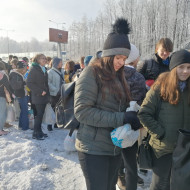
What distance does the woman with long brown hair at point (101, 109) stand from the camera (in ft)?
4.79

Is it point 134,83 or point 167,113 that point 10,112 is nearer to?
point 134,83

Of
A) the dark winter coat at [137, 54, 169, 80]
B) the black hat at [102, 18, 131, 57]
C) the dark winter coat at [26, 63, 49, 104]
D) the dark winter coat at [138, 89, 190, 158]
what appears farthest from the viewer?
the dark winter coat at [26, 63, 49, 104]

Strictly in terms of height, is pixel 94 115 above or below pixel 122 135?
above

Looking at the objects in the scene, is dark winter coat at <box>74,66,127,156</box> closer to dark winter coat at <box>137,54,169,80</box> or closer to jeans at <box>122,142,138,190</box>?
jeans at <box>122,142,138,190</box>

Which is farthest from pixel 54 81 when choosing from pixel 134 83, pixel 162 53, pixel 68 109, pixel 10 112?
pixel 68 109

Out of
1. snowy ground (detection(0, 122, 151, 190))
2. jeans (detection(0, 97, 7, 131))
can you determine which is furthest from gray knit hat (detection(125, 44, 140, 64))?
jeans (detection(0, 97, 7, 131))

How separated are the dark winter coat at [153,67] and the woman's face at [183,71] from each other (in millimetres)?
1068

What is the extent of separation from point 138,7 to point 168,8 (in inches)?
245

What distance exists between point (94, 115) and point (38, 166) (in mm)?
2453

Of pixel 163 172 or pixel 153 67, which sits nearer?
pixel 163 172

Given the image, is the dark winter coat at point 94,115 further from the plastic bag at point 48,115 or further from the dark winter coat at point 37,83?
the plastic bag at point 48,115

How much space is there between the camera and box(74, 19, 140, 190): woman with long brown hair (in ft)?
4.79

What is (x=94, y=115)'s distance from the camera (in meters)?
1.45

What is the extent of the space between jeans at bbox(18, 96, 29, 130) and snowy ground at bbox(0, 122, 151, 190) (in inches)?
27.9
